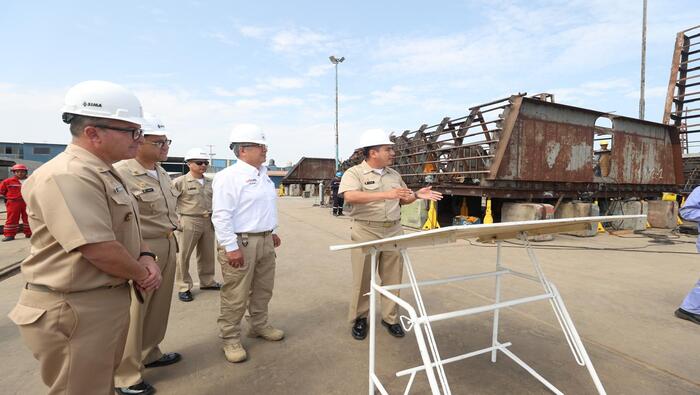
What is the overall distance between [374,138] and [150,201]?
6.15ft

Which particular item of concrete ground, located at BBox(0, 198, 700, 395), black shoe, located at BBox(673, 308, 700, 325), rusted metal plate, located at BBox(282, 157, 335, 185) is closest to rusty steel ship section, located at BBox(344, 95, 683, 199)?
concrete ground, located at BBox(0, 198, 700, 395)

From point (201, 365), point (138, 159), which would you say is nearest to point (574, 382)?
point (201, 365)

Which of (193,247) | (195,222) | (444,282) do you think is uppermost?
(195,222)

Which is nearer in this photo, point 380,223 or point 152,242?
point 152,242

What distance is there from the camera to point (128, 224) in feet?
5.39

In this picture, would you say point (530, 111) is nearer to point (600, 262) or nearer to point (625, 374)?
point (600, 262)

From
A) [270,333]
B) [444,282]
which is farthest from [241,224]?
[444,282]

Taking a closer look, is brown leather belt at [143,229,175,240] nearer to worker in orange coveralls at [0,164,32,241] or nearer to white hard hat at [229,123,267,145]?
white hard hat at [229,123,267,145]

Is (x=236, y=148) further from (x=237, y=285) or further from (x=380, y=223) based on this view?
(x=380, y=223)

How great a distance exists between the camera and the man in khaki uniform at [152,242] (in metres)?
2.38

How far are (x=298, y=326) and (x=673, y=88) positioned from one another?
16.7 m

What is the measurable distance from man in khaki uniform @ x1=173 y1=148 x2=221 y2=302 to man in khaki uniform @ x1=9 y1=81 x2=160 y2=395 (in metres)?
2.89

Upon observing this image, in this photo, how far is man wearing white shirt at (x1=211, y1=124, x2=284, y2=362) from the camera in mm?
2648

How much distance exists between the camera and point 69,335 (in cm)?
138
